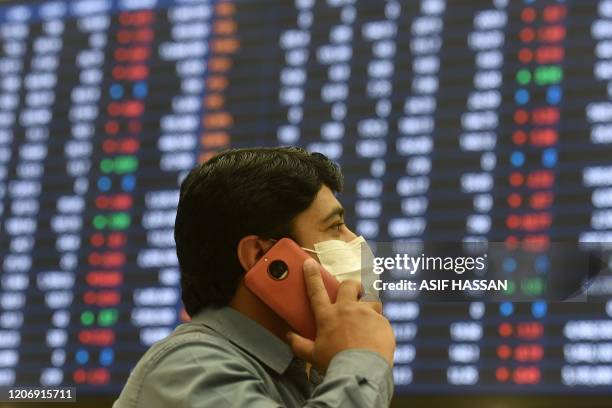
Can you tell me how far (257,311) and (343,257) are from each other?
0.13 m

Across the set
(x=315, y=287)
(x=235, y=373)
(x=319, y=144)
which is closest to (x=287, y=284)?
(x=315, y=287)

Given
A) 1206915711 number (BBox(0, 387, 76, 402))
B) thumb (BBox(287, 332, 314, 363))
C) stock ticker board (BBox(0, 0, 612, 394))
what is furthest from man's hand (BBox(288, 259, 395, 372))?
1206915711 number (BBox(0, 387, 76, 402))

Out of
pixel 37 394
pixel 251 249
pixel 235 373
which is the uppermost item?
pixel 251 249

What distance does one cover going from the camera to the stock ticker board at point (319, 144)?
6.02 feet

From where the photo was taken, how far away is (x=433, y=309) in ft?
6.10

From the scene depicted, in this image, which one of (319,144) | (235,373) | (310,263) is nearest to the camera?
(235,373)

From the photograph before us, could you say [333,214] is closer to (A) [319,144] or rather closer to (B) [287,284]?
(B) [287,284]

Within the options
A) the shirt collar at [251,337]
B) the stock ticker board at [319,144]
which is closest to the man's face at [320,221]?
the shirt collar at [251,337]

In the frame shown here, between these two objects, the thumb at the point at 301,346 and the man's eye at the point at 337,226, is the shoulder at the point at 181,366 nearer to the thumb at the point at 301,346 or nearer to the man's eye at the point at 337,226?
the thumb at the point at 301,346

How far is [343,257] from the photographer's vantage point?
114 centimetres

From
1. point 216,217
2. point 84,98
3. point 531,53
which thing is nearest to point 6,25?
point 84,98

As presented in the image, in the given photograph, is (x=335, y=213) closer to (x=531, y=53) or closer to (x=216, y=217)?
(x=216, y=217)

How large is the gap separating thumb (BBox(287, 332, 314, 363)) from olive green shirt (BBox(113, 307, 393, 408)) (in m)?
0.04

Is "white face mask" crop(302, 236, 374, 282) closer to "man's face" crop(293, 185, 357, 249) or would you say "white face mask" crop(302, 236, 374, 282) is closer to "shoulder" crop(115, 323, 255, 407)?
"man's face" crop(293, 185, 357, 249)
